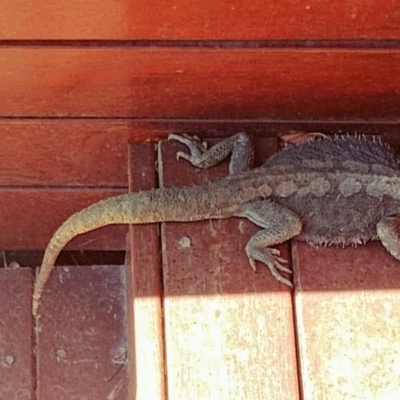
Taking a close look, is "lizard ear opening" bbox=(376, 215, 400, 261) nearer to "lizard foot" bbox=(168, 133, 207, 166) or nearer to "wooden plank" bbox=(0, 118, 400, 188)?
"wooden plank" bbox=(0, 118, 400, 188)

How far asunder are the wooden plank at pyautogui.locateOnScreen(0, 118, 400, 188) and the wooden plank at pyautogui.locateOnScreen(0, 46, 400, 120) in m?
0.03

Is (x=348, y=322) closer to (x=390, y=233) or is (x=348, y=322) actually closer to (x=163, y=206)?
(x=390, y=233)

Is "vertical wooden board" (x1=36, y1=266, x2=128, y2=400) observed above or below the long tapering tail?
below

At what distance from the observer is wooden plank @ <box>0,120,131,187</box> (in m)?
2.64

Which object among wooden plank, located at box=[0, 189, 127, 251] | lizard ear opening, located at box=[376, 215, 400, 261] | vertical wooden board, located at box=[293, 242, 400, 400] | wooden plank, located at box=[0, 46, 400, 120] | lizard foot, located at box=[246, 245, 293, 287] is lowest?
vertical wooden board, located at box=[293, 242, 400, 400]

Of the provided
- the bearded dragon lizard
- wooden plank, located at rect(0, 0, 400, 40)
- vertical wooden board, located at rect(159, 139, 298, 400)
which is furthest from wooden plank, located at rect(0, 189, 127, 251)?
wooden plank, located at rect(0, 0, 400, 40)

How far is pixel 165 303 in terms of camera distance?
243cm

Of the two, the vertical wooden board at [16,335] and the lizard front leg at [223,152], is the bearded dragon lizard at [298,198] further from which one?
the vertical wooden board at [16,335]

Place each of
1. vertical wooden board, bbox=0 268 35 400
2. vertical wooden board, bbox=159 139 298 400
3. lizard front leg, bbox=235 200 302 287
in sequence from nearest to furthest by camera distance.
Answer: vertical wooden board, bbox=159 139 298 400
lizard front leg, bbox=235 200 302 287
vertical wooden board, bbox=0 268 35 400

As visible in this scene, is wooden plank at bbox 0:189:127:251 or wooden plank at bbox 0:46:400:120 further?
wooden plank at bbox 0:189:127:251

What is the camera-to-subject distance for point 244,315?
2.42 meters

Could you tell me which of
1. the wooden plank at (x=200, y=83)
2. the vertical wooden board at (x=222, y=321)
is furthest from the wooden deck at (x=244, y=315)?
the wooden plank at (x=200, y=83)

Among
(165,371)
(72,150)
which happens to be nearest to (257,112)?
(72,150)

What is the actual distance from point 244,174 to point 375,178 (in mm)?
315
